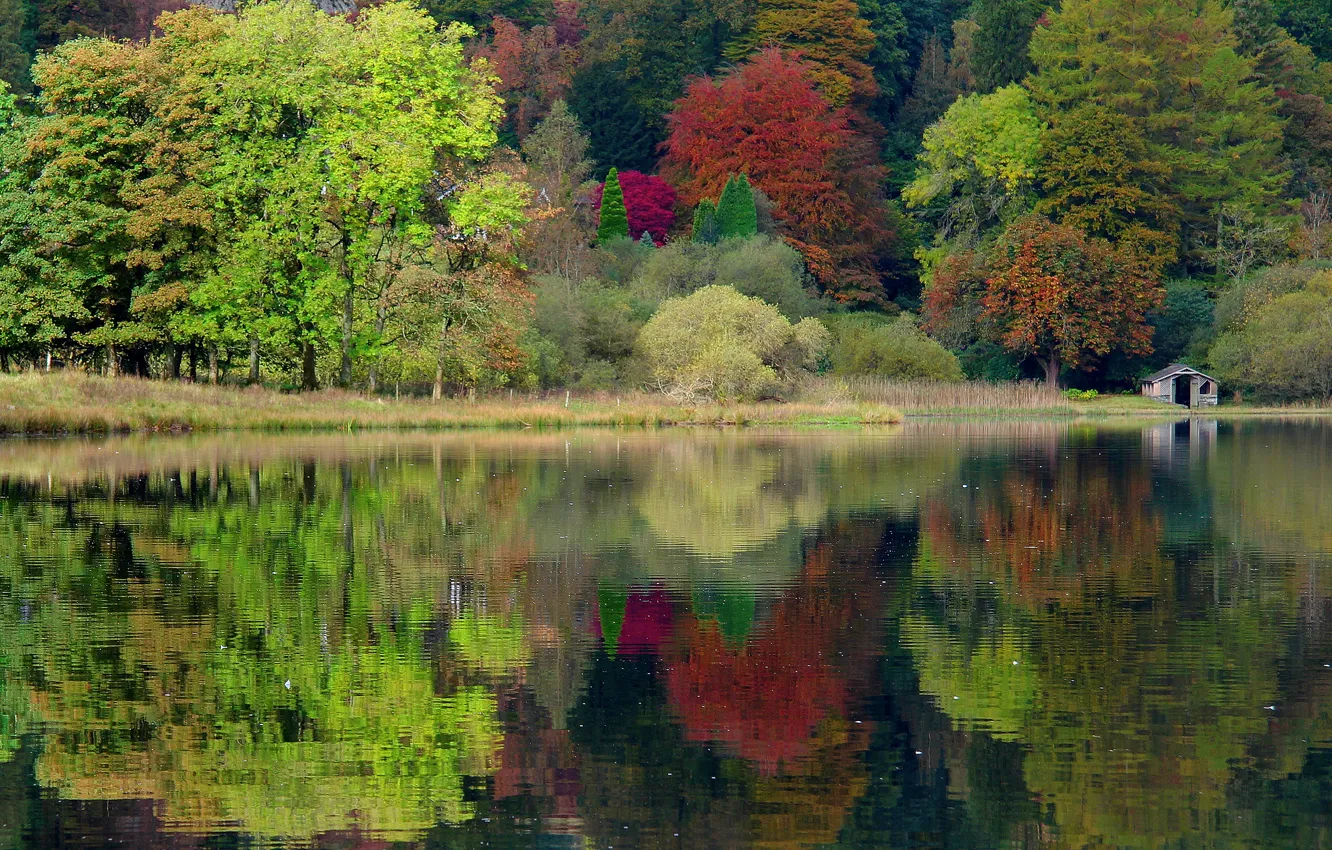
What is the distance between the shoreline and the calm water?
18.2 meters

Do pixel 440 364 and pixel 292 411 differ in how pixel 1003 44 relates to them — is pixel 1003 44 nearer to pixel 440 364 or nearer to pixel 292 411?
pixel 440 364

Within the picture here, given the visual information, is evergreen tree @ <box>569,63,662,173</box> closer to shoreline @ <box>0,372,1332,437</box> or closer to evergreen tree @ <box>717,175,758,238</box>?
evergreen tree @ <box>717,175,758,238</box>

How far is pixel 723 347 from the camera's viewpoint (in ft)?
184

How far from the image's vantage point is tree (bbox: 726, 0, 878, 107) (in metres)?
83.6

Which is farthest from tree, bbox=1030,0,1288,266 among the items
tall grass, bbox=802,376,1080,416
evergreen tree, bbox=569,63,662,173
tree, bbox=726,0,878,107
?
evergreen tree, bbox=569,63,662,173

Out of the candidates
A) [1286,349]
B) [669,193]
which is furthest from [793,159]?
[1286,349]

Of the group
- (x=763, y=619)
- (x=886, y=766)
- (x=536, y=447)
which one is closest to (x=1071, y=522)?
(x=763, y=619)

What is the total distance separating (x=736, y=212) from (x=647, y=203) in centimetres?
897

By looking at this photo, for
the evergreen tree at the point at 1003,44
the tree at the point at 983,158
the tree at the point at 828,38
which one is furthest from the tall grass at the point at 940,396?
the tree at the point at 828,38

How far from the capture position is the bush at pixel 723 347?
5584 cm

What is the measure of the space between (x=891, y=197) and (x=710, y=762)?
276ft

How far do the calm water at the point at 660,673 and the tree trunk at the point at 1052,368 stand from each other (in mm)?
49381

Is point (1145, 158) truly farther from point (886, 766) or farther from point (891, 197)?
point (886, 766)

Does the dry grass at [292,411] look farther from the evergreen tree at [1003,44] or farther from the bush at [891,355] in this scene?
the evergreen tree at [1003,44]
